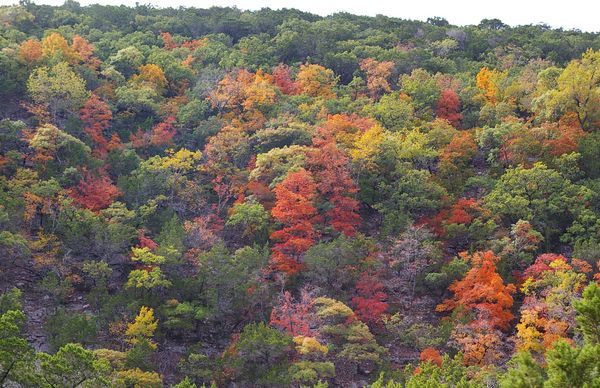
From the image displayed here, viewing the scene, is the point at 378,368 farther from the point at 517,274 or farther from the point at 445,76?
the point at 445,76

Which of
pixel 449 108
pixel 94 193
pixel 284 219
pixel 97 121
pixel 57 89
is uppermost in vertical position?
pixel 449 108

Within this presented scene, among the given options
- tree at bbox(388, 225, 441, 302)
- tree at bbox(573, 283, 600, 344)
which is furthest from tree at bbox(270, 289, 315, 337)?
tree at bbox(573, 283, 600, 344)

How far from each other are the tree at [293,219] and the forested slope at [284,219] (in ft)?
0.54

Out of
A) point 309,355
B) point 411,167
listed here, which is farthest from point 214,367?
point 411,167

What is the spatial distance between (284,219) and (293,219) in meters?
0.50

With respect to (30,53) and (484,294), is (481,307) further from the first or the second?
(30,53)

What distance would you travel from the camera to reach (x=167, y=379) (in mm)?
27969

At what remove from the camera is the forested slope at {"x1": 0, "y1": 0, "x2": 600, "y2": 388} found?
26984 millimetres

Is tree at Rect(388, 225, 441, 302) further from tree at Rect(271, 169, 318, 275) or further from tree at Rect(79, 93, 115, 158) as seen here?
tree at Rect(79, 93, 115, 158)

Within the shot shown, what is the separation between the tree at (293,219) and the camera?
110ft

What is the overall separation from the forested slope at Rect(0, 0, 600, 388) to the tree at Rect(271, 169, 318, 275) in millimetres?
163

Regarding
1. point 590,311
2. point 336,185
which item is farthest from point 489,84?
point 590,311

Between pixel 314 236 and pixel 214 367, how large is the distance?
10.2 m

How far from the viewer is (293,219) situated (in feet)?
115
